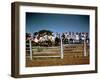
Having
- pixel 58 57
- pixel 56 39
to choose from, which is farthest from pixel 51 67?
pixel 56 39

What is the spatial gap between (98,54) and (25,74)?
697mm

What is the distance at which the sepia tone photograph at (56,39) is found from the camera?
1.87 m

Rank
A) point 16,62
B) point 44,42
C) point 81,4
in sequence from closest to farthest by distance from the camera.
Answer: point 16,62 → point 44,42 → point 81,4

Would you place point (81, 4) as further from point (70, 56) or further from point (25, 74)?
point (25, 74)

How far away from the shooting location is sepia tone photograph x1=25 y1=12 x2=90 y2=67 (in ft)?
6.14

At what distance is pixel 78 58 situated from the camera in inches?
80.2

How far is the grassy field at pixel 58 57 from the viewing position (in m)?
1.88

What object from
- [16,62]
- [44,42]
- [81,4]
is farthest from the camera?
[81,4]

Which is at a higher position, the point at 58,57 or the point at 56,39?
the point at 56,39

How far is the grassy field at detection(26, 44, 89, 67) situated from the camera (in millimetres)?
1883

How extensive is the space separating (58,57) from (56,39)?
15 cm

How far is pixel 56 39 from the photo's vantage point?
195 cm

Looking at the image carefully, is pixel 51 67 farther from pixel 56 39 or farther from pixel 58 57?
pixel 56 39

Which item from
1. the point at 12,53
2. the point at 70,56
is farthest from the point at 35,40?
the point at 70,56
